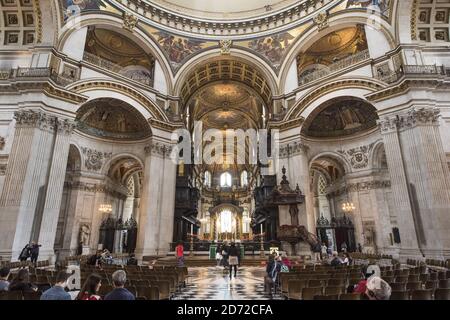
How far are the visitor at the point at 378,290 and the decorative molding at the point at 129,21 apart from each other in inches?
817

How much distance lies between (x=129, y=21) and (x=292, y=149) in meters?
→ 15.0

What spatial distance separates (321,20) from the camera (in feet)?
61.1

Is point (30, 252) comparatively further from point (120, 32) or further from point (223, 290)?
point (120, 32)

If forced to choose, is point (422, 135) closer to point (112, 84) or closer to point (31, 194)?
point (112, 84)

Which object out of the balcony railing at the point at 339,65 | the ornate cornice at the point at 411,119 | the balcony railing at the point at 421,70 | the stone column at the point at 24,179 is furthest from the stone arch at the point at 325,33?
the stone column at the point at 24,179

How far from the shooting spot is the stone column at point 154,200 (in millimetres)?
16438

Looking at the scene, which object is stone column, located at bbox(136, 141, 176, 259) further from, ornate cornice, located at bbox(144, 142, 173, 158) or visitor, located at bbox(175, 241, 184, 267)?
visitor, located at bbox(175, 241, 184, 267)

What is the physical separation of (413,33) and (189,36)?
1559cm

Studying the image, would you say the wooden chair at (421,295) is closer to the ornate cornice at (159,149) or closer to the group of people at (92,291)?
the group of people at (92,291)

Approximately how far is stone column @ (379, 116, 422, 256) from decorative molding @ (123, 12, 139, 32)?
58.6ft

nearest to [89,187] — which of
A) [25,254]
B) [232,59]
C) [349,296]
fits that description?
[25,254]

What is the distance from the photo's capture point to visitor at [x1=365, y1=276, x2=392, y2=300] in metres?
2.93

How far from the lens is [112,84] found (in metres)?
16.5

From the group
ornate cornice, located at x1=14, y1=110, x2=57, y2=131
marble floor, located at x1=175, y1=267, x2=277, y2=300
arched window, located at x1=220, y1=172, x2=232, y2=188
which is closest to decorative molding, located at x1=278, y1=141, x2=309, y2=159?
marble floor, located at x1=175, y1=267, x2=277, y2=300
